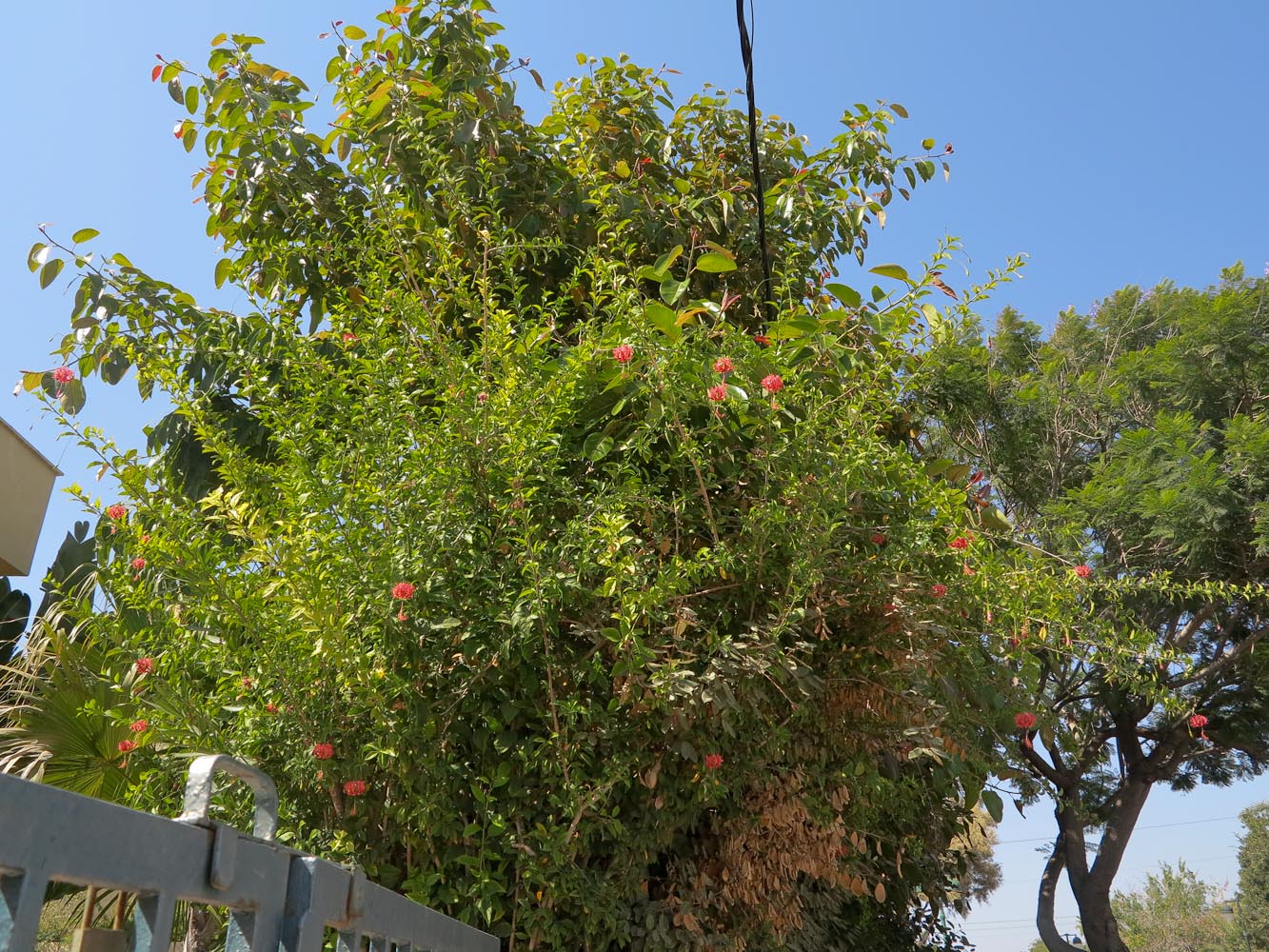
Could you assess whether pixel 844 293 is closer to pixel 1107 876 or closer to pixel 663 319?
pixel 663 319

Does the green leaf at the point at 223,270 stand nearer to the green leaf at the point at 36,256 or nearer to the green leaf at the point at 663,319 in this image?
the green leaf at the point at 36,256

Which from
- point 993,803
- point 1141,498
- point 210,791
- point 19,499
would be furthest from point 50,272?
point 1141,498

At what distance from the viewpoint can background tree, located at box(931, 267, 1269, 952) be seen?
32.2 feet

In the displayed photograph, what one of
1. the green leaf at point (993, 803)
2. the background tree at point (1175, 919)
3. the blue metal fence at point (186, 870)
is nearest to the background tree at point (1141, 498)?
the green leaf at point (993, 803)

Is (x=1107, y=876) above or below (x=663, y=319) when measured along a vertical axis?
below

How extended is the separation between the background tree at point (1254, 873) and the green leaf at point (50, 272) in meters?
41.9

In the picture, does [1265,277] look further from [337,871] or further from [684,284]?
[337,871]

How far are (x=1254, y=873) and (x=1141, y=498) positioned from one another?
3695cm

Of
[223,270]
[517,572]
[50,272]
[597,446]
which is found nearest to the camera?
[517,572]

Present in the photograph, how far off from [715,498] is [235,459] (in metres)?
1.72

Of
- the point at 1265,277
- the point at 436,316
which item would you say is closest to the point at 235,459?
the point at 436,316

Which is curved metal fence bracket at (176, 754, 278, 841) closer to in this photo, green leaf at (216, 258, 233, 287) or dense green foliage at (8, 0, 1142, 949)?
dense green foliage at (8, 0, 1142, 949)

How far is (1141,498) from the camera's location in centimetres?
1003

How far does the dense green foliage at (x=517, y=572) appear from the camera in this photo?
9.91ft
